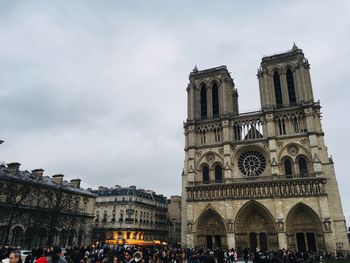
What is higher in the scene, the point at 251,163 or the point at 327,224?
the point at 251,163

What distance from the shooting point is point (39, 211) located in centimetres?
2975

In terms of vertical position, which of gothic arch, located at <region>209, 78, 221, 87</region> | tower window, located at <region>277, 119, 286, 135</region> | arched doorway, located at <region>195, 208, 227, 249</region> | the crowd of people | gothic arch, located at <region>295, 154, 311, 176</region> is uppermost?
gothic arch, located at <region>209, 78, 221, 87</region>

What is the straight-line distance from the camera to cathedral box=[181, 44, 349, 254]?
110 feet

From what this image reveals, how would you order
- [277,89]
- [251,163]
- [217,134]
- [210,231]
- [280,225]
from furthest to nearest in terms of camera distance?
[277,89] < [217,134] < [251,163] < [210,231] < [280,225]

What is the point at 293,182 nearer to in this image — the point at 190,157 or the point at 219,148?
the point at 219,148

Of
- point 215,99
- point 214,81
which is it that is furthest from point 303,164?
point 214,81

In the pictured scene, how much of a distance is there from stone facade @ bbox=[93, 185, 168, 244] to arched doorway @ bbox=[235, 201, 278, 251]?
17.8m

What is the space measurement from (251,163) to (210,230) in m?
10.3

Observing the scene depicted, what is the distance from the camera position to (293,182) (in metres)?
34.7

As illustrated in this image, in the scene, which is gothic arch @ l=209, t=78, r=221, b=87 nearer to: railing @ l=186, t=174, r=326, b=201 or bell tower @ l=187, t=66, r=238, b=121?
bell tower @ l=187, t=66, r=238, b=121

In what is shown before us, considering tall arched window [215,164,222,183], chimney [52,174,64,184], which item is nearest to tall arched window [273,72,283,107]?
tall arched window [215,164,222,183]

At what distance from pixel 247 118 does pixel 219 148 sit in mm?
5781

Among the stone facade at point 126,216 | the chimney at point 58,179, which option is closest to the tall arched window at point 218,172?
the stone facade at point 126,216

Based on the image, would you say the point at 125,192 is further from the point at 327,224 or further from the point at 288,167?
the point at 327,224
